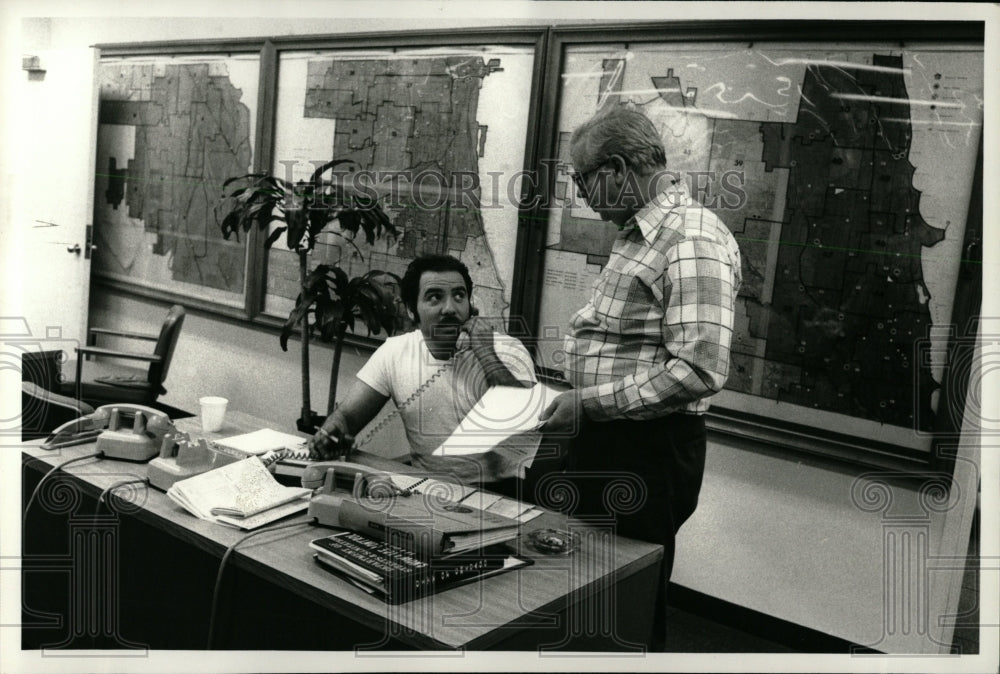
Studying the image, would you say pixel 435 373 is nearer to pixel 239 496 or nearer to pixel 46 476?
pixel 239 496

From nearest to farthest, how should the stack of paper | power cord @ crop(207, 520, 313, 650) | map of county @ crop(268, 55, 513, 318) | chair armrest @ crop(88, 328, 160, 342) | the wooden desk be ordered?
the wooden desk → power cord @ crop(207, 520, 313, 650) → the stack of paper → map of county @ crop(268, 55, 513, 318) → chair armrest @ crop(88, 328, 160, 342)

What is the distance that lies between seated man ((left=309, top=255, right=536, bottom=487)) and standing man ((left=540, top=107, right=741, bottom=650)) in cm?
17

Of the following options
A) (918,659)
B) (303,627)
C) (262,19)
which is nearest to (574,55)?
(262,19)

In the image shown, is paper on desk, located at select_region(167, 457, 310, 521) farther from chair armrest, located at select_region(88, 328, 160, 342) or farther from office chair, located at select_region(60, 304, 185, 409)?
chair armrest, located at select_region(88, 328, 160, 342)

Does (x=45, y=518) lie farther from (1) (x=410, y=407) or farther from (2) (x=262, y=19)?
(2) (x=262, y=19)

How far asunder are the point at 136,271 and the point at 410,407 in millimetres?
856

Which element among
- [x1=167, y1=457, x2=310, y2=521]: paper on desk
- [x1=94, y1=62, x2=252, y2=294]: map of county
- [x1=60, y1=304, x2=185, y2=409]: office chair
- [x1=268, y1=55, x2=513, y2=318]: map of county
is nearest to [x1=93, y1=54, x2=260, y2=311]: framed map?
[x1=94, y1=62, x2=252, y2=294]: map of county

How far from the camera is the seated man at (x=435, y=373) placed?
184 centimetres

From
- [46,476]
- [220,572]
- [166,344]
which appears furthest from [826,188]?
[46,476]

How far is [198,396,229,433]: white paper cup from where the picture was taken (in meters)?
1.98

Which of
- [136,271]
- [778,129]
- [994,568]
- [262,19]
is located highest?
[262,19]

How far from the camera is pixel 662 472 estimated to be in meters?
1.76

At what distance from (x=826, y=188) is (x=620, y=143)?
0.59m

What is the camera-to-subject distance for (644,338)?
5.42 ft
